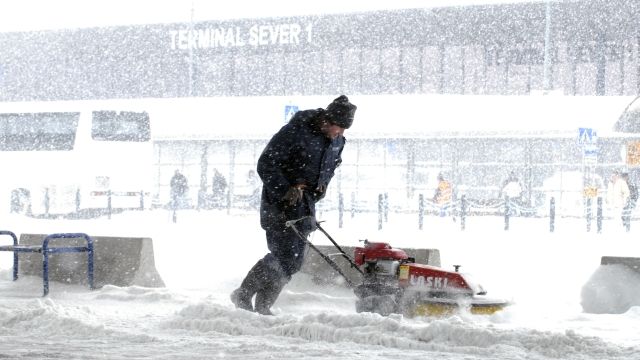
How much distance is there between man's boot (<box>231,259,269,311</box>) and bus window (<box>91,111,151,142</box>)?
1004 inches

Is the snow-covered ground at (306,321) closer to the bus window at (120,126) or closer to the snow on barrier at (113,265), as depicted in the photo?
the snow on barrier at (113,265)

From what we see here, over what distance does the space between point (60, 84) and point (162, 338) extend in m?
51.3

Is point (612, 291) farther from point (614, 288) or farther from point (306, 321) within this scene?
point (306, 321)

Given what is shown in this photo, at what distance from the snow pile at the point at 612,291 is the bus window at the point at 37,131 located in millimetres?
25211

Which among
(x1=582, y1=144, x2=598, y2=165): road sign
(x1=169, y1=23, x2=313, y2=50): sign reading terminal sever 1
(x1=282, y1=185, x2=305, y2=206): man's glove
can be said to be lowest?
(x1=282, y1=185, x2=305, y2=206): man's glove

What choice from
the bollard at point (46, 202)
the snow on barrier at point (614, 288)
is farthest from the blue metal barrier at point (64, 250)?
the bollard at point (46, 202)

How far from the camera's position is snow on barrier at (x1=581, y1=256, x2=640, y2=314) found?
8281 millimetres

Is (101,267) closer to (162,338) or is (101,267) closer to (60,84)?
(162,338)

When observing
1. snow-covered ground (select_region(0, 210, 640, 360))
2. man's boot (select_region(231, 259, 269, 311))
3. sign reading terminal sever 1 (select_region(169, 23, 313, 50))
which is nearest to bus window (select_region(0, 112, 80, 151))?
snow-covered ground (select_region(0, 210, 640, 360))

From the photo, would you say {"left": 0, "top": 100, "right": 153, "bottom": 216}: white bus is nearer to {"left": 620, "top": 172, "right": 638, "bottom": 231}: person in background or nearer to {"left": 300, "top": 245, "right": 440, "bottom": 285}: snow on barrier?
{"left": 620, "top": 172, "right": 638, "bottom": 231}: person in background

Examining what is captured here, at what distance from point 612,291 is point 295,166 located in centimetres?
280

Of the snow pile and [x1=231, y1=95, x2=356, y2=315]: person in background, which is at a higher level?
[x1=231, y1=95, x2=356, y2=315]: person in background

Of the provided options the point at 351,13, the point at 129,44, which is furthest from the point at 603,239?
the point at 129,44

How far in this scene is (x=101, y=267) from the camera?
9.89 metres
